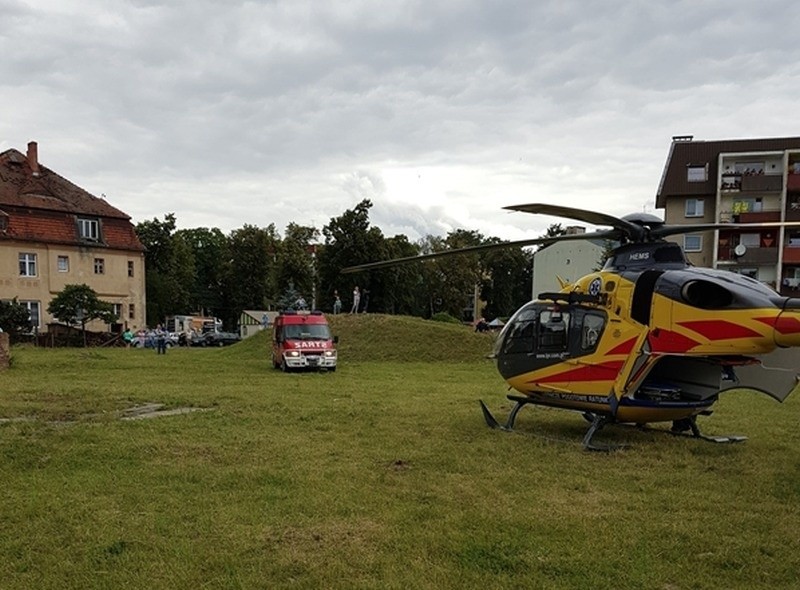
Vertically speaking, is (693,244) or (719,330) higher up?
(693,244)

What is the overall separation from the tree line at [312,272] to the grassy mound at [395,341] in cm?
1754

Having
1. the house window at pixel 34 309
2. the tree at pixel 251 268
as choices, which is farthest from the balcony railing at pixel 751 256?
the house window at pixel 34 309

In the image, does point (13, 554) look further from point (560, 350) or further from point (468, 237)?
point (468, 237)

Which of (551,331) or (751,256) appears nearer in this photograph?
(551,331)

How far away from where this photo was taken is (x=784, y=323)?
7797mm

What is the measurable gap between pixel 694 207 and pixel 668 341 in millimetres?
38486

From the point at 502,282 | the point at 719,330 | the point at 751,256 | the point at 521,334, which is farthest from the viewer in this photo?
the point at 502,282

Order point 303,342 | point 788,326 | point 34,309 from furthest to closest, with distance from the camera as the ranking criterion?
point 34,309 < point 303,342 < point 788,326

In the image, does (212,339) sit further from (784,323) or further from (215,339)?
(784,323)

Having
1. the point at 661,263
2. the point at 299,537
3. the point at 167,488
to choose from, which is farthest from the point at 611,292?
the point at 167,488

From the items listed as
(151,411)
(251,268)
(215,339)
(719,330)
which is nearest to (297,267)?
(251,268)

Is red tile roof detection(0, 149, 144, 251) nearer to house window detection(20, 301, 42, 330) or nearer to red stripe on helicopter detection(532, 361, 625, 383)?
house window detection(20, 301, 42, 330)

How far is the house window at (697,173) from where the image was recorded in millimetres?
42250

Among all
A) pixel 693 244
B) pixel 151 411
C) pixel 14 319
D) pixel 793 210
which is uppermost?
pixel 793 210
